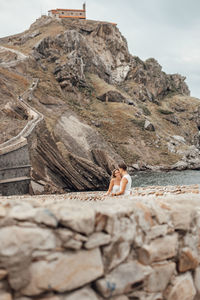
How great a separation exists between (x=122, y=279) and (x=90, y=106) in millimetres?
60828

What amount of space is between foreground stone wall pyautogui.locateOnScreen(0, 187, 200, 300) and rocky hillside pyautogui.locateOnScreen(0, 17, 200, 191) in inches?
834

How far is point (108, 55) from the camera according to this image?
92.9 meters

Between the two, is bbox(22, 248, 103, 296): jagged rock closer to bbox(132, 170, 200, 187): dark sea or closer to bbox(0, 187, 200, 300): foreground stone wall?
bbox(0, 187, 200, 300): foreground stone wall

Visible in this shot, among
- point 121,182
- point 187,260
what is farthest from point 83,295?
point 121,182

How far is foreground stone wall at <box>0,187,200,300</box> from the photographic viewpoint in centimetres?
230

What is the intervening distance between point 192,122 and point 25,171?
79827mm

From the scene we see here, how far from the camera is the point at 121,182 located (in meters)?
8.23

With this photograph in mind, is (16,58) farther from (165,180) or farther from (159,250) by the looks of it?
(159,250)

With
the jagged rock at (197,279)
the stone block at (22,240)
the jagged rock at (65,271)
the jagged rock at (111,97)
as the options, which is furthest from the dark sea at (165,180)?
the jagged rock at (111,97)

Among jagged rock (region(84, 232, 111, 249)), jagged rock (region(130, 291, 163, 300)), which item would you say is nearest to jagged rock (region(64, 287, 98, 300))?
jagged rock (region(84, 232, 111, 249))

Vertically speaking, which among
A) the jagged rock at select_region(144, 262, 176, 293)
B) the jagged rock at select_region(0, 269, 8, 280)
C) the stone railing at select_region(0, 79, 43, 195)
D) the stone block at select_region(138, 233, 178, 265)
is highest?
the jagged rock at select_region(0, 269, 8, 280)

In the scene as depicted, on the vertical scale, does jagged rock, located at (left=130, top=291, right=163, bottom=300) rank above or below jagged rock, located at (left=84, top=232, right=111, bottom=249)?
below

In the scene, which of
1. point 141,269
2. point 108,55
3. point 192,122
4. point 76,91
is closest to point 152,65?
point 108,55

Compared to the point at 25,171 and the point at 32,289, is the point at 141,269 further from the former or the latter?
the point at 25,171
